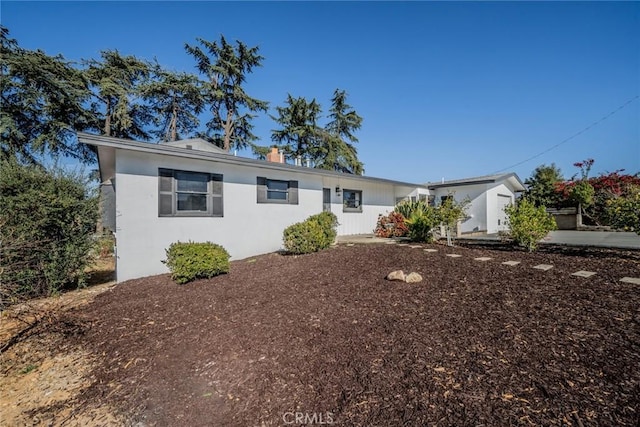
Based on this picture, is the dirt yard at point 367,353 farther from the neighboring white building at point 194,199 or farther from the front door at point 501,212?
the front door at point 501,212

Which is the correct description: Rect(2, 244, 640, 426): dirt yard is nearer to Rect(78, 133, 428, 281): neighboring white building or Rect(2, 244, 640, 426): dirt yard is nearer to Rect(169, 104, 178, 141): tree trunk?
Rect(78, 133, 428, 281): neighboring white building

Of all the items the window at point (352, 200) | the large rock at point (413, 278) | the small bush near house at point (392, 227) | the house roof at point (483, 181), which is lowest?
the large rock at point (413, 278)

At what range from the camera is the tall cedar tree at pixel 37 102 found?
561 inches

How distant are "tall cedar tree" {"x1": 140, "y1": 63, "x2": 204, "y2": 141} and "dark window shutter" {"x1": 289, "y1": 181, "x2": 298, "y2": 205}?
14379 millimetres

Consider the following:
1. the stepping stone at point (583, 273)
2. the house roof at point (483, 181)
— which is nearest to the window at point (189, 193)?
the stepping stone at point (583, 273)

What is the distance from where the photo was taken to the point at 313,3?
9.25 meters

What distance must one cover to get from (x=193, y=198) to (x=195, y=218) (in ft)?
1.77

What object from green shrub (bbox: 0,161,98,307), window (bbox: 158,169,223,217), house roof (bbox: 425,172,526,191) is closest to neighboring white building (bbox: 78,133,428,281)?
window (bbox: 158,169,223,217)

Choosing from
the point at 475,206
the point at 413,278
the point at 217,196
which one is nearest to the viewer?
the point at 413,278

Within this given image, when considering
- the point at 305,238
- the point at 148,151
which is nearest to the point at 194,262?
the point at 148,151

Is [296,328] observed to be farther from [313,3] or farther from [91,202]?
[313,3]

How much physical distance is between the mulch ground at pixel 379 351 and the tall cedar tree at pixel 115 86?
55.7ft

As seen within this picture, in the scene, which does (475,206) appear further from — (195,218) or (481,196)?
(195,218)

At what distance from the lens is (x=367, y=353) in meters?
2.70
